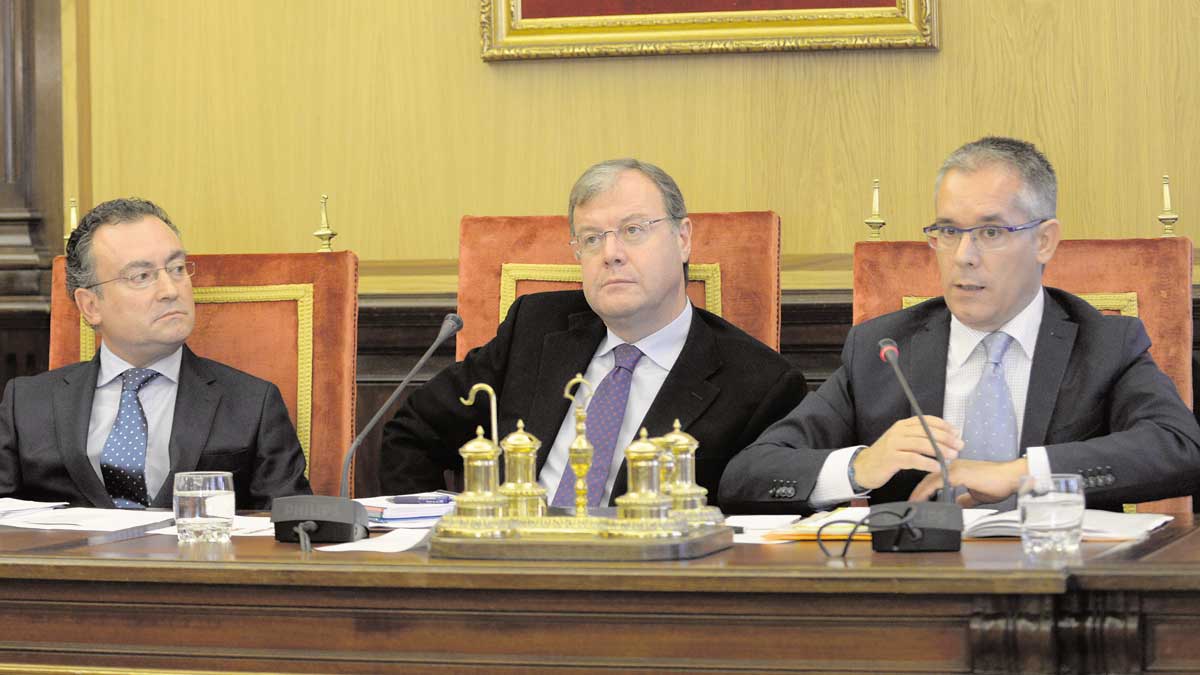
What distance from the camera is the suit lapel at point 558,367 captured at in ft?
9.78

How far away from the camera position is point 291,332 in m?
3.27

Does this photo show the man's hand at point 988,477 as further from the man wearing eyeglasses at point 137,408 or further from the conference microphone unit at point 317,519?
the man wearing eyeglasses at point 137,408

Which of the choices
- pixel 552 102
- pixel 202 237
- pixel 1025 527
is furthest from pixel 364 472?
pixel 1025 527

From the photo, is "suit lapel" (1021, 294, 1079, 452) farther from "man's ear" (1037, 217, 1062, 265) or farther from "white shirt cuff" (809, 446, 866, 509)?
"white shirt cuff" (809, 446, 866, 509)

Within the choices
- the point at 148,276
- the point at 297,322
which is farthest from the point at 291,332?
the point at 148,276

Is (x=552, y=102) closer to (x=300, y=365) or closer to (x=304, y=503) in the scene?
(x=300, y=365)

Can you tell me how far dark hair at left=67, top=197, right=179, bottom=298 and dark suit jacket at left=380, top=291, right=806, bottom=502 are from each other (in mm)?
693

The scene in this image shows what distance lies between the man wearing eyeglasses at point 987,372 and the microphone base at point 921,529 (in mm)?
513

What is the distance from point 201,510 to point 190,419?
984 millimetres

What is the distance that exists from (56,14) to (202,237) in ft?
2.41

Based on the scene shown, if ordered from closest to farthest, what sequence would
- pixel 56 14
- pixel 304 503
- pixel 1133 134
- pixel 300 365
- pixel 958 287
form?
pixel 304 503 < pixel 958 287 < pixel 300 365 < pixel 1133 134 < pixel 56 14

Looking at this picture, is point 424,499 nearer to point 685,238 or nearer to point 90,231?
point 685,238

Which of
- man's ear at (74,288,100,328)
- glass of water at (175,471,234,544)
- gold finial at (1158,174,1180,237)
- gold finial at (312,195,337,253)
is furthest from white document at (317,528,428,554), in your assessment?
gold finial at (1158,174,1180,237)

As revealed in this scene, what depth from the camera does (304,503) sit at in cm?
209
